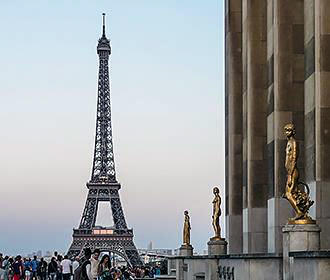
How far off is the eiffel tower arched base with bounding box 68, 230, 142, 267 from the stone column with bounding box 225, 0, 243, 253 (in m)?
88.6

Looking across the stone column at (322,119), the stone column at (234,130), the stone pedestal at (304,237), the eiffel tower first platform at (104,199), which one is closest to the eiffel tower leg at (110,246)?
the eiffel tower first platform at (104,199)

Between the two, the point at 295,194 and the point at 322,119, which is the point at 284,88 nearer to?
the point at 322,119

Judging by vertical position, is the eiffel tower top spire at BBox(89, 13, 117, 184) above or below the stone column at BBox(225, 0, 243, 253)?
above

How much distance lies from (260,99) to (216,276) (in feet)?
29.7

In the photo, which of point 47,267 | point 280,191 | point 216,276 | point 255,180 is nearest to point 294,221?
point 216,276

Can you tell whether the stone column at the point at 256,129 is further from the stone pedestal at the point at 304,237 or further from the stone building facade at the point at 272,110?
the stone pedestal at the point at 304,237

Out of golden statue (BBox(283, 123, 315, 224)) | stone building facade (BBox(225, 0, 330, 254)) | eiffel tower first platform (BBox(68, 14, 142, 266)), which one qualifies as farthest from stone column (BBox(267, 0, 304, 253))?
eiffel tower first platform (BBox(68, 14, 142, 266))

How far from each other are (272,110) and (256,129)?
352 centimetres

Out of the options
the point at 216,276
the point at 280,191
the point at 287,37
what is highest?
the point at 287,37

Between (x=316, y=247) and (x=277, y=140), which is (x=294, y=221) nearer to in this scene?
(x=316, y=247)

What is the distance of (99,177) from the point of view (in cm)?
13725

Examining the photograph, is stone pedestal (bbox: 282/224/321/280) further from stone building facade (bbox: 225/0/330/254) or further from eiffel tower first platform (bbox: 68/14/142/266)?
eiffel tower first platform (bbox: 68/14/142/266)

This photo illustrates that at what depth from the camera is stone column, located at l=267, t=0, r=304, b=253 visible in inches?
1198

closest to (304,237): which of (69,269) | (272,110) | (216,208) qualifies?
(272,110)
